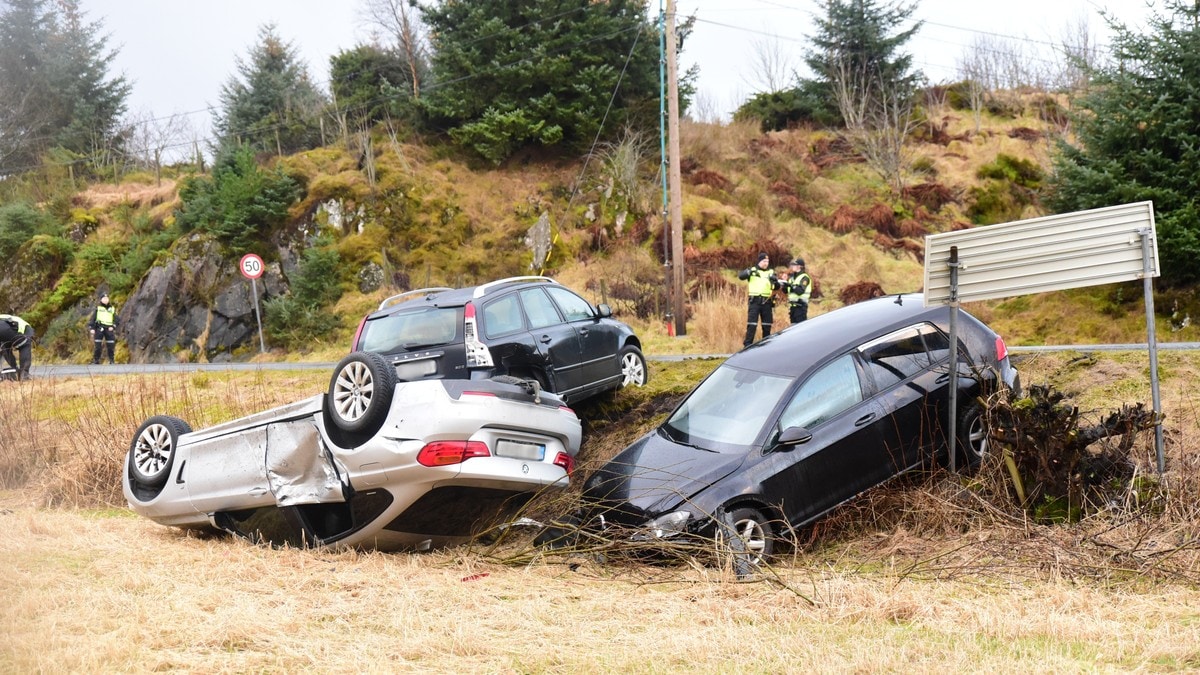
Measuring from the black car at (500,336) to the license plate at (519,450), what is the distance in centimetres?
181

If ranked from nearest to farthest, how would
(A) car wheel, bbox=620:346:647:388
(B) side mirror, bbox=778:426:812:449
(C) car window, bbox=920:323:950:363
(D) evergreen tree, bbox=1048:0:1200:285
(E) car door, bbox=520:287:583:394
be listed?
(B) side mirror, bbox=778:426:812:449 < (C) car window, bbox=920:323:950:363 < (E) car door, bbox=520:287:583:394 < (A) car wheel, bbox=620:346:647:388 < (D) evergreen tree, bbox=1048:0:1200:285

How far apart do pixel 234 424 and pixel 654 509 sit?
3.45m

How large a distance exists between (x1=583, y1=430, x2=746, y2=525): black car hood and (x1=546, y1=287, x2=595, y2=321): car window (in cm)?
298

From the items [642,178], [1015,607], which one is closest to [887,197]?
[642,178]

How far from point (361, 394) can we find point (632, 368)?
5.07m

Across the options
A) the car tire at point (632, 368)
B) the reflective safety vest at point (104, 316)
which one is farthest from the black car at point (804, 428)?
the reflective safety vest at point (104, 316)

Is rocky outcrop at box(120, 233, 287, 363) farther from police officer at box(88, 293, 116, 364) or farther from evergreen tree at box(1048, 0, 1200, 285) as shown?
evergreen tree at box(1048, 0, 1200, 285)

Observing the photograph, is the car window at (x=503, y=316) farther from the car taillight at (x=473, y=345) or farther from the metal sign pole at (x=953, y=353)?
the metal sign pole at (x=953, y=353)

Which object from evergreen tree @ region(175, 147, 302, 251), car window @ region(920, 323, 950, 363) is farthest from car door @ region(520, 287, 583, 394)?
evergreen tree @ region(175, 147, 302, 251)

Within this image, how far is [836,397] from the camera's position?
7414mm

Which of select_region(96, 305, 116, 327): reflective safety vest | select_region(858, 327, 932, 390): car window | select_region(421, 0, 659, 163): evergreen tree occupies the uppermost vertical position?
select_region(421, 0, 659, 163): evergreen tree

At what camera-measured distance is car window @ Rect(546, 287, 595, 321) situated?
10.2 metres

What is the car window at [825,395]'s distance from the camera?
283 inches

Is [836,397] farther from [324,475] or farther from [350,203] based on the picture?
[350,203]
